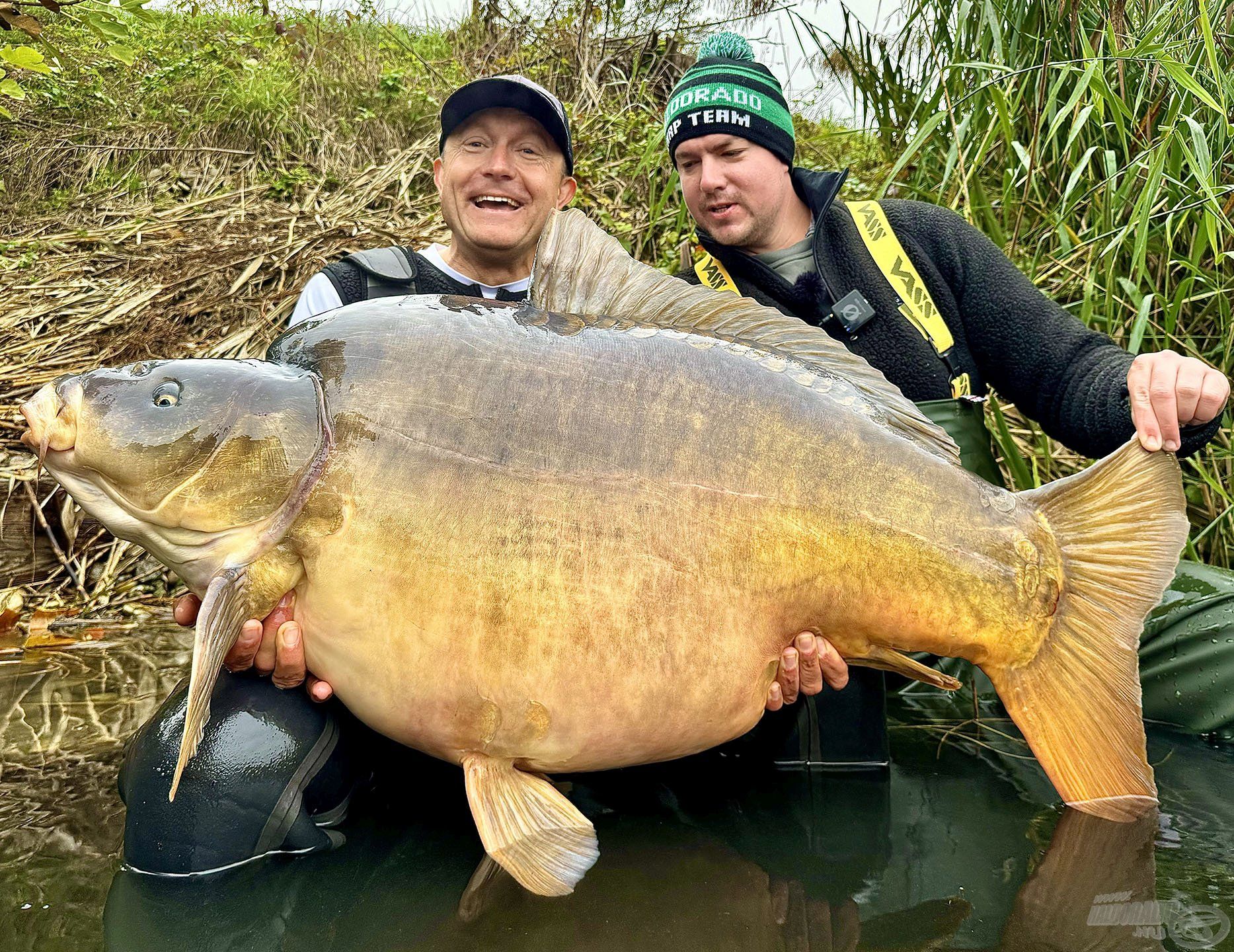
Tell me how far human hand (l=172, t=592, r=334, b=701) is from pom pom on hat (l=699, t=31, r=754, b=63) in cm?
212

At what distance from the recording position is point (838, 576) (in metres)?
1.54

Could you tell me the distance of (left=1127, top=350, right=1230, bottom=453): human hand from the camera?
1665 mm

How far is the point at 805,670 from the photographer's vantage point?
169 cm

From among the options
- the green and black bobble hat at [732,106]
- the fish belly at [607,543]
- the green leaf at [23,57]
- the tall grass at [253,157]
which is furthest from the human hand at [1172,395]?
the green leaf at [23,57]

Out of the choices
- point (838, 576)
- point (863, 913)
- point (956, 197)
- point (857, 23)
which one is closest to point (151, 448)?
point (838, 576)

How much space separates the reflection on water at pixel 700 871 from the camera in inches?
55.9

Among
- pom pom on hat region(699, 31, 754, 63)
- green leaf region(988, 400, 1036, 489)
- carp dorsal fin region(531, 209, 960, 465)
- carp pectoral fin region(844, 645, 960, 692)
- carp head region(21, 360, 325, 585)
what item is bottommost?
carp pectoral fin region(844, 645, 960, 692)

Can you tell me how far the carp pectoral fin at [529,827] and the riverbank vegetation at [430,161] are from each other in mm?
1938

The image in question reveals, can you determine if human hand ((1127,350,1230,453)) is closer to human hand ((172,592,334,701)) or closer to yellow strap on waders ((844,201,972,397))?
yellow strap on waders ((844,201,972,397))

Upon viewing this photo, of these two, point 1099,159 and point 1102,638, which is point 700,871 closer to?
point 1102,638

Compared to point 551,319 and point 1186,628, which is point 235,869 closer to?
point 551,319

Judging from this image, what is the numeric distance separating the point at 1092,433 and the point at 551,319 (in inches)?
57.0

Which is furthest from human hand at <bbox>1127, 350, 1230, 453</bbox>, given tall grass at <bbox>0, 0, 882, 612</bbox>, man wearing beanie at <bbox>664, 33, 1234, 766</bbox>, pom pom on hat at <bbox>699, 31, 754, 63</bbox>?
tall grass at <bbox>0, 0, 882, 612</bbox>

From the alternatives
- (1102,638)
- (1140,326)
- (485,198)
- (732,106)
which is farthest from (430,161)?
(1102,638)
